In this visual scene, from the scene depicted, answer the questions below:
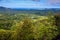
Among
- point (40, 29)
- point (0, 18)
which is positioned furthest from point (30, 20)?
point (0, 18)

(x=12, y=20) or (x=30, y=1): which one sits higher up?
(x=30, y=1)

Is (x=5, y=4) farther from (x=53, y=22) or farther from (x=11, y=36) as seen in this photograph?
(x=53, y=22)

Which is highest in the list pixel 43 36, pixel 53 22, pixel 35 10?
pixel 35 10

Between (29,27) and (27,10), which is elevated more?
(27,10)

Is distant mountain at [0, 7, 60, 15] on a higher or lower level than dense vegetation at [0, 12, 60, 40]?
higher

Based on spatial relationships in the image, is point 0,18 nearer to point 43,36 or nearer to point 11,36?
point 11,36

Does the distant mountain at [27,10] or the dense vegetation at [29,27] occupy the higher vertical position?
the distant mountain at [27,10]

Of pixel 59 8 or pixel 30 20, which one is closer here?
pixel 30 20

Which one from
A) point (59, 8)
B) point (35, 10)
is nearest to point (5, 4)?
point (35, 10)
